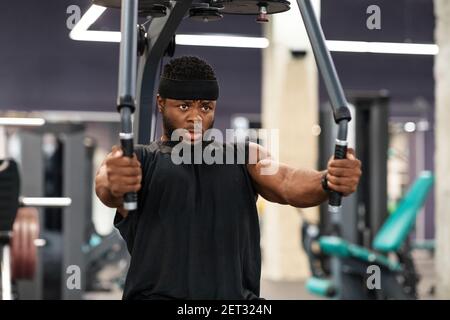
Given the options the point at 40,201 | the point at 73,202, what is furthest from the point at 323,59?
the point at 73,202

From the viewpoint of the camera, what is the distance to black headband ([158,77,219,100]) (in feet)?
7.24

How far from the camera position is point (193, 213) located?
2170 millimetres

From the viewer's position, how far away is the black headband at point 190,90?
7.24ft

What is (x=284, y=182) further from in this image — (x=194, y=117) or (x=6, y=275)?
(x=6, y=275)

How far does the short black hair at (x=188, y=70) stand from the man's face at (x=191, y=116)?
0.07 meters

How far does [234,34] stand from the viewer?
4.61 metres

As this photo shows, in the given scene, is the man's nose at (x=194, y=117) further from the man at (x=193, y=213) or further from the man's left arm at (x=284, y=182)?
the man's left arm at (x=284, y=182)

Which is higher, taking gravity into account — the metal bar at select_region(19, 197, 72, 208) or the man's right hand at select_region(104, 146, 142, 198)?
the man's right hand at select_region(104, 146, 142, 198)

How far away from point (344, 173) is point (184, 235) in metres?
0.49

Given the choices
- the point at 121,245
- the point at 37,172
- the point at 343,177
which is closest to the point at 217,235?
the point at 343,177

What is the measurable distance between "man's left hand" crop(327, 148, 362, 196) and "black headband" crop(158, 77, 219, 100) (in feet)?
1.50

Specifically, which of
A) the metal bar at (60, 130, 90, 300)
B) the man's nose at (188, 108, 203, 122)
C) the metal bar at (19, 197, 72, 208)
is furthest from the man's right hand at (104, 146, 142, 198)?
the metal bar at (60, 130, 90, 300)

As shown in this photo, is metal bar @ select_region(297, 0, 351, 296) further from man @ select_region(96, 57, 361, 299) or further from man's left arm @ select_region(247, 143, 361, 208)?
man @ select_region(96, 57, 361, 299)

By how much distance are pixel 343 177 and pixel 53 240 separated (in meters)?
5.22
